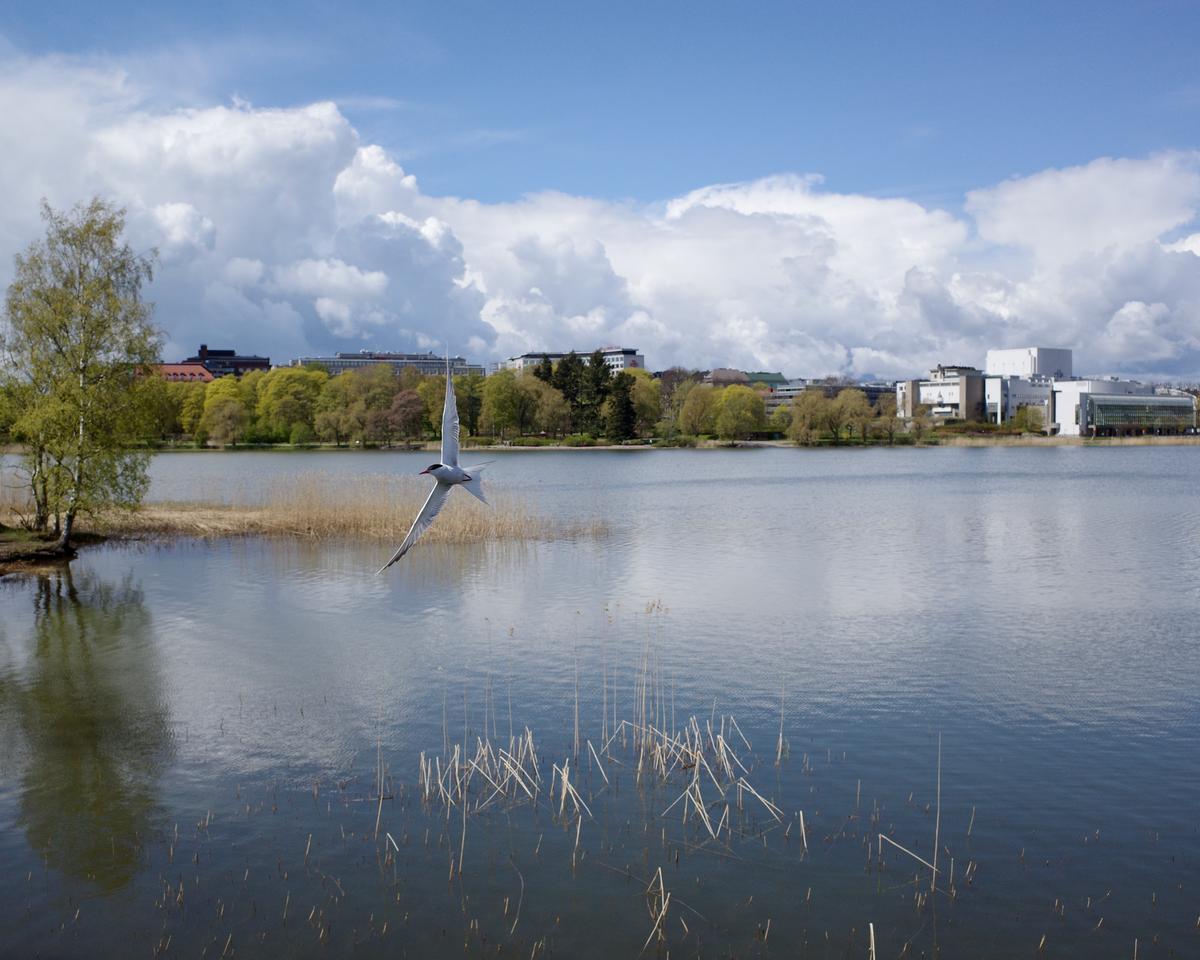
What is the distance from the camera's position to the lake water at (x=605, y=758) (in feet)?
28.9

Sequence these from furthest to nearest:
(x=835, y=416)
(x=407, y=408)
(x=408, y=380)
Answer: (x=408, y=380)
(x=835, y=416)
(x=407, y=408)

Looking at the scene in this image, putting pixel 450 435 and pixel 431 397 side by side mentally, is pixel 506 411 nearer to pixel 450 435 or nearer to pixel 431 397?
pixel 431 397

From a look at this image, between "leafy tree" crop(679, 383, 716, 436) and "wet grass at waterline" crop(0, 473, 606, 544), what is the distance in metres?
86.3

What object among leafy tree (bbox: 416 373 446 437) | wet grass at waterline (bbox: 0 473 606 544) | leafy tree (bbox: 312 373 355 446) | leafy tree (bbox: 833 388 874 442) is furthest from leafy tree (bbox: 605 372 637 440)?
wet grass at waterline (bbox: 0 473 606 544)

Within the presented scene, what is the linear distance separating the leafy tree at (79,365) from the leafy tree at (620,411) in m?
86.9

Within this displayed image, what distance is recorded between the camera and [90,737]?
13.6 meters

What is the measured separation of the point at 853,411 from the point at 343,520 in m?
97.1

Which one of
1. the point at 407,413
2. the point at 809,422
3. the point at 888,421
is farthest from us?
the point at 888,421

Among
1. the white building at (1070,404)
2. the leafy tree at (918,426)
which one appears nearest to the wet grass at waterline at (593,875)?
the leafy tree at (918,426)

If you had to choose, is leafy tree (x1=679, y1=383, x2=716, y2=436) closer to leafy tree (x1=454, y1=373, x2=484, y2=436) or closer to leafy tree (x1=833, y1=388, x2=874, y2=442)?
leafy tree (x1=833, y1=388, x2=874, y2=442)

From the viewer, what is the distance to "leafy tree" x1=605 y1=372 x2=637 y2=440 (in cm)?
11569

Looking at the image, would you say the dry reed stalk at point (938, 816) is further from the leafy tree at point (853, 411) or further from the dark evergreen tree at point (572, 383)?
the leafy tree at point (853, 411)

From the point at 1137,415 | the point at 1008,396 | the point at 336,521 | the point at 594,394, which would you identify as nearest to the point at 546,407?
the point at 594,394

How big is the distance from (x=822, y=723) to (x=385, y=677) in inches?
275
